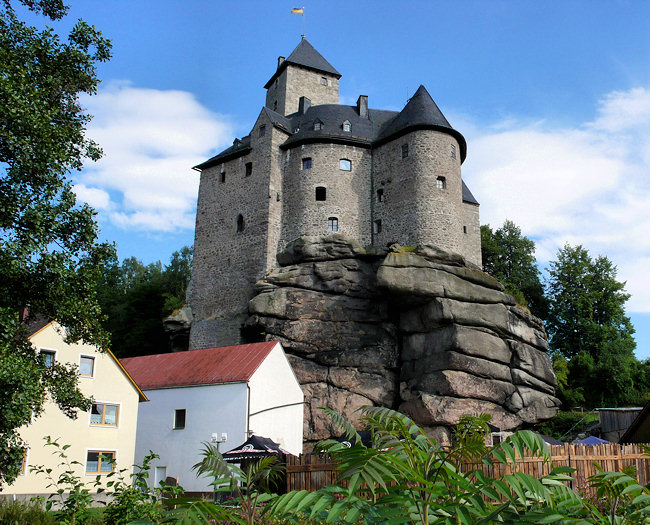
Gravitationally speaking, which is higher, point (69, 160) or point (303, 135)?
point (303, 135)

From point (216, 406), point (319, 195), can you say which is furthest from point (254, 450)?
point (319, 195)

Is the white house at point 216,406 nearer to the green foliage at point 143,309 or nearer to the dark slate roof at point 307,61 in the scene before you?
the green foliage at point 143,309

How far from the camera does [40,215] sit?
11617mm

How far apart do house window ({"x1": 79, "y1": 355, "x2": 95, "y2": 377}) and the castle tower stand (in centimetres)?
2416

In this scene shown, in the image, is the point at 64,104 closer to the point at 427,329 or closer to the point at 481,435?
the point at 481,435

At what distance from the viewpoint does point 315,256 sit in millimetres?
34406

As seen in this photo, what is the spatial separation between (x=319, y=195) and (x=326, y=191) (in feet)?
1.61

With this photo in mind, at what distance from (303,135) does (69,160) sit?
2635 cm

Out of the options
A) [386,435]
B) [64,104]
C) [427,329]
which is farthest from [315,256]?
[386,435]

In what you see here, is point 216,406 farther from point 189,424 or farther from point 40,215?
point 40,215

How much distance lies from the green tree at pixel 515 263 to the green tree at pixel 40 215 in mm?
39196

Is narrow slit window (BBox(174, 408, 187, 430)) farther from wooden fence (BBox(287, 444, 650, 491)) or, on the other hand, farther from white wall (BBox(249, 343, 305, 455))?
wooden fence (BBox(287, 444, 650, 491))

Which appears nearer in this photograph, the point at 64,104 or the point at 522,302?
the point at 64,104

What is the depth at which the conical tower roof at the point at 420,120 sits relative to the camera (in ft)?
118
